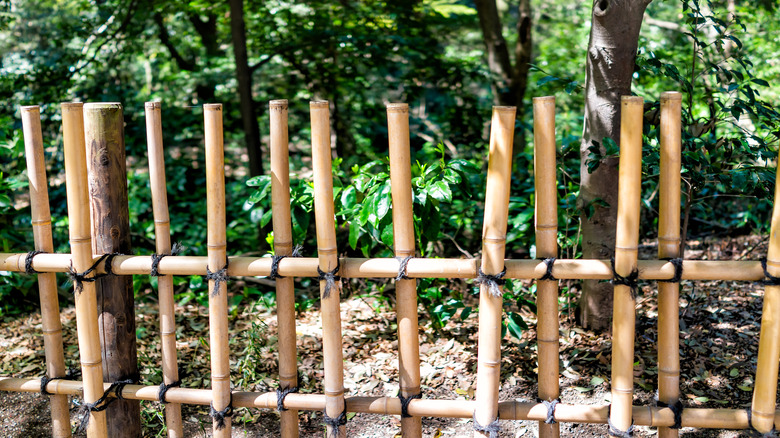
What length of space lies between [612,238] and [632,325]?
79 cm

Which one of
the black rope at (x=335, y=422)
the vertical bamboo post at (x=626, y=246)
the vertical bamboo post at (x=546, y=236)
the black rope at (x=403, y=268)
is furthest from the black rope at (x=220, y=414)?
the vertical bamboo post at (x=626, y=246)

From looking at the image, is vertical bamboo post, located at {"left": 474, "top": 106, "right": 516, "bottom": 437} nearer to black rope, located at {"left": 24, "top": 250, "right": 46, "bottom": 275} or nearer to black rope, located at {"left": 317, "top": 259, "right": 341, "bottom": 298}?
black rope, located at {"left": 317, "top": 259, "right": 341, "bottom": 298}

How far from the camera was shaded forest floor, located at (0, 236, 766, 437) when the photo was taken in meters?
2.72

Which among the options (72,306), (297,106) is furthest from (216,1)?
(72,306)

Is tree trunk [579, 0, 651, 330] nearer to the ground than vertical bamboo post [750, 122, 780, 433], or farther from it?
farther from it

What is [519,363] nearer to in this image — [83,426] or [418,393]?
[418,393]

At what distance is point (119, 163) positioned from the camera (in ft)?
7.84

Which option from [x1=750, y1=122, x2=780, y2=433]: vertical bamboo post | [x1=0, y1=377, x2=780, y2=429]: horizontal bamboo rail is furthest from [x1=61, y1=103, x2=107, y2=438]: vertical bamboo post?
[x1=750, y1=122, x2=780, y2=433]: vertical bamboo post

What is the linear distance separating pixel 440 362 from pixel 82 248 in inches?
64.0

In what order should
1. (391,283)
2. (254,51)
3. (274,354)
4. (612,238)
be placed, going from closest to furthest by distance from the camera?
(612,238)
(274,354)
(391,283)
(254,51)

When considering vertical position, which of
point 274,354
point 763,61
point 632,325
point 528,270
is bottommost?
point 274,354

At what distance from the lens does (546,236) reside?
2146 mm

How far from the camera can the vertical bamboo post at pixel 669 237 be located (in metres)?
2.01

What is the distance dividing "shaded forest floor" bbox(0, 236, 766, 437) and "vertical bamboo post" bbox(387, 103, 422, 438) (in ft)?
1.76
